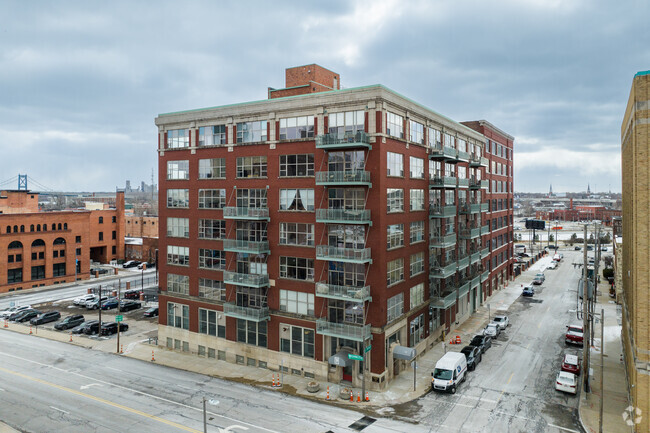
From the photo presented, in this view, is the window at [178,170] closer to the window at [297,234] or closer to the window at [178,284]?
the window at [178,284]

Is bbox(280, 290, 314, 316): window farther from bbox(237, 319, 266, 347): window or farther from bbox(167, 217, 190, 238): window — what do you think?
bbox(167, 217, 190, 238): window

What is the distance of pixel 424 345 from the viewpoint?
135 feet

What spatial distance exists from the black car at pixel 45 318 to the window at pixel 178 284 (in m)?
22.5

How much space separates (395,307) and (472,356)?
8340 millimetres

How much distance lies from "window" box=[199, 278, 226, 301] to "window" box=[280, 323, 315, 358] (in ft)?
24.3

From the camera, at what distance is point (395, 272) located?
3575cm

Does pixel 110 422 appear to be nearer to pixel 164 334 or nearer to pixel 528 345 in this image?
pixel 164 334

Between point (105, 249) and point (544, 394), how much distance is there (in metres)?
96.2

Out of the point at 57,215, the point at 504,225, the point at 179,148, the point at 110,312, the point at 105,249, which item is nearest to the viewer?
the point at 179,148

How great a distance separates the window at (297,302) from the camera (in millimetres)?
35344

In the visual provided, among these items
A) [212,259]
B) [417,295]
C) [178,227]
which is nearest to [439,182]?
[417,295]

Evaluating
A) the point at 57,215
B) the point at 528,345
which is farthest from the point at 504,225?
the point at 57,215

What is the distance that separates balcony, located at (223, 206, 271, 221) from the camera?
36781 mm

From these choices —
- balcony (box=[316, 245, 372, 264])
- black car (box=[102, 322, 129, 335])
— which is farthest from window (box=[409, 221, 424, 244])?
black car (box=[102, 322, 129, 335])
